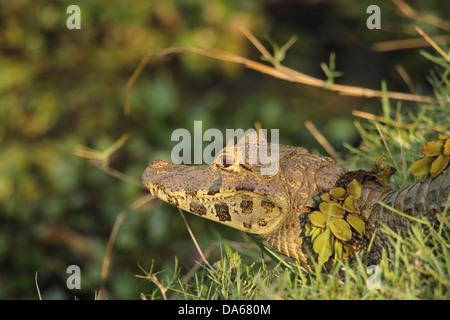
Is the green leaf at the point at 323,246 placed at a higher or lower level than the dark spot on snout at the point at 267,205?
lower

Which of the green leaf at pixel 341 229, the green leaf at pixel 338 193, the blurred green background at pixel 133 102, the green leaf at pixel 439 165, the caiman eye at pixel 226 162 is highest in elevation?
the blurred green background at pixel 133 102

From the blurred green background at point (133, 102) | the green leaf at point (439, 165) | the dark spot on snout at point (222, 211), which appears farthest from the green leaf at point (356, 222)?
the blurred green background at point (133, 102)

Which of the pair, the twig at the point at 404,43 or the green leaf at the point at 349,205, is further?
the twig at the point at 404,43

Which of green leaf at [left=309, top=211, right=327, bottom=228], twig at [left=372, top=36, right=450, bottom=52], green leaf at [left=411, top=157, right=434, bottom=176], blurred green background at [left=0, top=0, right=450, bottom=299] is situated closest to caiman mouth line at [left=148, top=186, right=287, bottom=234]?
green leaf at [left=309, top=211, right=327, bottom=228]

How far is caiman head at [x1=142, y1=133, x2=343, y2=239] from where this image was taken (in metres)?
1.60

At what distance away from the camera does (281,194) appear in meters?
1.59

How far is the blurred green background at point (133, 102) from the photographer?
3.22 m

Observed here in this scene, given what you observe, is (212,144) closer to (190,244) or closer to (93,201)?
(190,244)

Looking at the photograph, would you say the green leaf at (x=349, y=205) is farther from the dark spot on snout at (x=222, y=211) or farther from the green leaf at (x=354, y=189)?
the dark spot on snout at (x=222, y=211)

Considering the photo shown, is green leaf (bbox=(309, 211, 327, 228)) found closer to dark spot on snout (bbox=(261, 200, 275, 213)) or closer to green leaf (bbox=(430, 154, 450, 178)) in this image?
dark spot on snout (bbox=(261, 200, 275, 213))

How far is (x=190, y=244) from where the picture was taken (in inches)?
124

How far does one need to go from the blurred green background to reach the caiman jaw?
119cm
